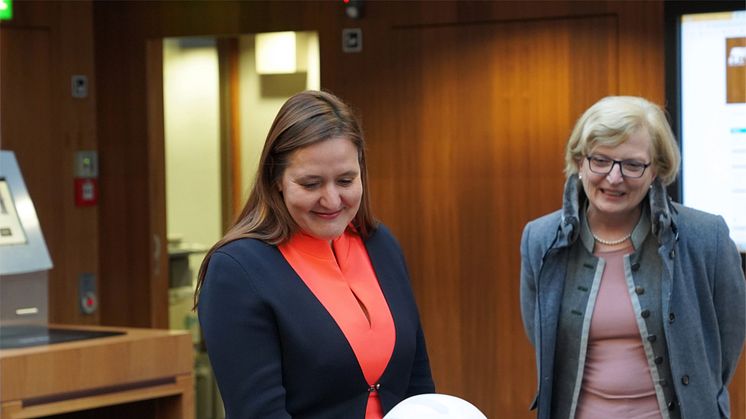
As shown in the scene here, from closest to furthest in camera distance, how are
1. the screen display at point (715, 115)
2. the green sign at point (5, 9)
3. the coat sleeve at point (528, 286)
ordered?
the coat sleeve at point (528, 286)
the screen display at point (715, 115)
the green sign at point (5, 9)

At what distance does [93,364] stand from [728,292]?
2.01 m

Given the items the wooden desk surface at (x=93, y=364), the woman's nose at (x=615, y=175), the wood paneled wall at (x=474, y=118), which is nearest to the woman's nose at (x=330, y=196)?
the woman's nose at (x=615, y=175)

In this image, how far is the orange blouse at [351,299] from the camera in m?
2.00

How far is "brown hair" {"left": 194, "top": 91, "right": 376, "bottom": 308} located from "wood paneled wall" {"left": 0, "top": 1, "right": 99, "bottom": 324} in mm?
3956

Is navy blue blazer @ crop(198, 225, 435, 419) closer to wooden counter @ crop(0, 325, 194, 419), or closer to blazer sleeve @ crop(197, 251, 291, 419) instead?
blazer sleeve @ crop(197, 251, 291, 419)

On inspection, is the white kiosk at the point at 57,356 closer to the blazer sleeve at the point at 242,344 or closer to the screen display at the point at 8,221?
the screen display at the point at 8,221

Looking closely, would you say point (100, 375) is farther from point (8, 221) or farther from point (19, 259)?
point (8, 221)

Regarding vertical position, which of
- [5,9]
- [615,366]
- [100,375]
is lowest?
[100,375]

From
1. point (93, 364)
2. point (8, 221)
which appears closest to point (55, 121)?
point (8, 221)

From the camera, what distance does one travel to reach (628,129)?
105 inches

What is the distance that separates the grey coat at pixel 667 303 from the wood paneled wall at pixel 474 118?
2.15m

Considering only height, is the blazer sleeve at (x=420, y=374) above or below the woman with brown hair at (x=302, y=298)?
below

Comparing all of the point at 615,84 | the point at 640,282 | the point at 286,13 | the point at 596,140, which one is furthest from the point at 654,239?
the point at 286,13

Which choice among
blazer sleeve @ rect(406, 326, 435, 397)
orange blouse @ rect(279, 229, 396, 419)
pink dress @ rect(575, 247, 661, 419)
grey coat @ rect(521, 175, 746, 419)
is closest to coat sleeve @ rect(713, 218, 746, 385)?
grey coat @ rect(521, 175, 746, 419)
